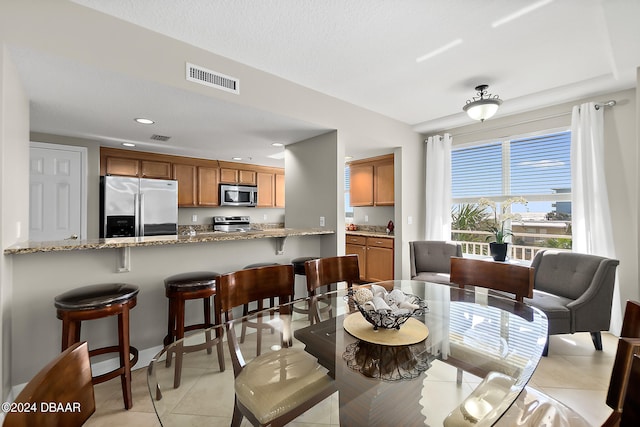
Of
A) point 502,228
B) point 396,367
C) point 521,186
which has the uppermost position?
point 521,186

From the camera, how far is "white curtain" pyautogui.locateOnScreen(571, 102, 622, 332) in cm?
284

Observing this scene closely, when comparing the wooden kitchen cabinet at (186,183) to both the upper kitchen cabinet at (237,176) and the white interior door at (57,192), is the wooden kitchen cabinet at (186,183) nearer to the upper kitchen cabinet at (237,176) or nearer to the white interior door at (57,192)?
the upper kitchen cabinet at (237,176)

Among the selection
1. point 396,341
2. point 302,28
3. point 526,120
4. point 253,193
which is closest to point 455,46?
point 302,28

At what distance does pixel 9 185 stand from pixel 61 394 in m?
1.82

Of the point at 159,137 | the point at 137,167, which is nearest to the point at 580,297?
the point at 159,137

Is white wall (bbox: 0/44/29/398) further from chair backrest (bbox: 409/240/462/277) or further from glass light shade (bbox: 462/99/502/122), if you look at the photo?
chair backrest (bbox: 409/240/462/277)

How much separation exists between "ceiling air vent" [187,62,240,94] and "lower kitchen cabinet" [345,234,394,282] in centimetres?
302

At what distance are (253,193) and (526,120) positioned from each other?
4557 mm

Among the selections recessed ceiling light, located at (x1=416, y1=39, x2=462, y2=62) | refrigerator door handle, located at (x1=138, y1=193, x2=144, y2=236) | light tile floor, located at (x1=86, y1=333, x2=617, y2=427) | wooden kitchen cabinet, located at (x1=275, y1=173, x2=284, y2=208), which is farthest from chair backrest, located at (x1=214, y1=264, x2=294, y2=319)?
wooden kitchen cabinet, located at (x1=275, y1=173, x2=284, y2=208)

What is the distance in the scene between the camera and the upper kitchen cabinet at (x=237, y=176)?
5.37 metres

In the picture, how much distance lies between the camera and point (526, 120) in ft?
11.4

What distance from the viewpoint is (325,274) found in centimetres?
213

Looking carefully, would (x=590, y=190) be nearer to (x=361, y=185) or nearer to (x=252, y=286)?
(x=361, y=185)

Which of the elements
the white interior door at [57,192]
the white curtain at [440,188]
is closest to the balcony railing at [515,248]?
the white curtain at [440,188]
